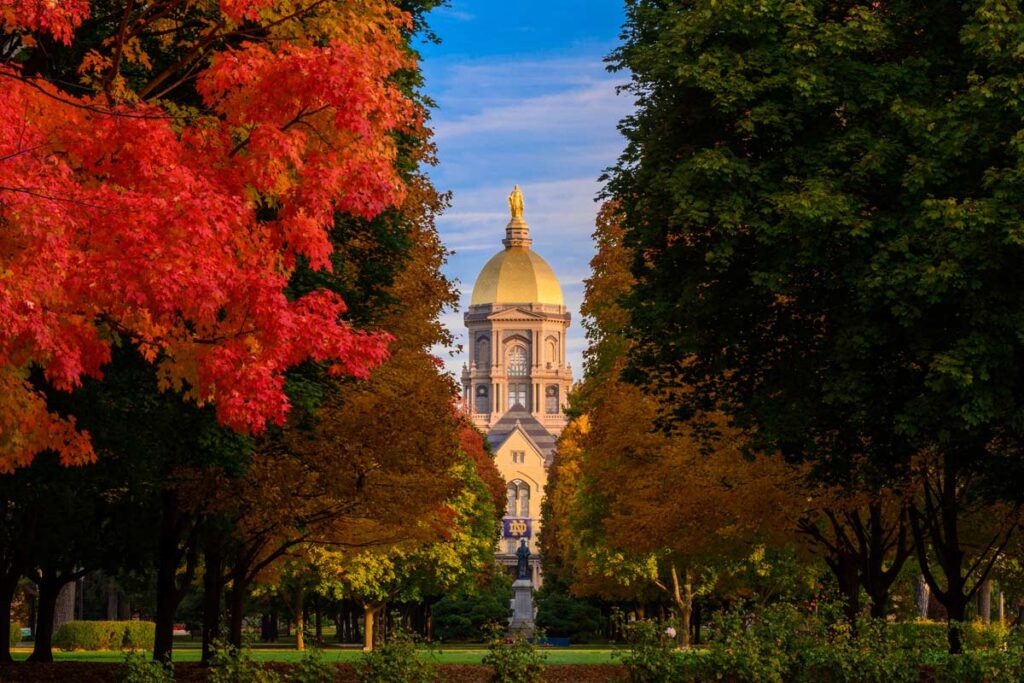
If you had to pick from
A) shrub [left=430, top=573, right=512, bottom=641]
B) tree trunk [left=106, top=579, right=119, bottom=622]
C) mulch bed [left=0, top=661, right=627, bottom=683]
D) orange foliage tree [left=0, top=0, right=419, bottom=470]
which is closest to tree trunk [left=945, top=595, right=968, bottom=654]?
mulch bed [left=0, top=661, right=627, bottom=683]

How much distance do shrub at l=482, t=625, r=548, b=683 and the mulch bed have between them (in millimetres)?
4222

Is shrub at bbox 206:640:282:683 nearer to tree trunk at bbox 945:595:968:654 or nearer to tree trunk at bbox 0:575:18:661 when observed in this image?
tree trunk at bbox 945:595:968:654

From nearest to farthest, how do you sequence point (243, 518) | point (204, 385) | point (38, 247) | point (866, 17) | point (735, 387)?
point (38, 247) < point (204, 385) < point (866, 17) < point (735, 387) < point (243, 518)

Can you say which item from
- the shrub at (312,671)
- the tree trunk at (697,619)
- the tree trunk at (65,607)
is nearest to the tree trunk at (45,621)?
the tree trunk at (65,607)

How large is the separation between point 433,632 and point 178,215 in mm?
75627

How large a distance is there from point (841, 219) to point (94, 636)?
41109mm

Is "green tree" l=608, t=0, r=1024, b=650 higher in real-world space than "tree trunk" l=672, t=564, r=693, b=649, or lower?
higher

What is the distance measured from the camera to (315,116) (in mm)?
16344

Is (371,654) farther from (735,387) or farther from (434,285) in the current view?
(434,285)

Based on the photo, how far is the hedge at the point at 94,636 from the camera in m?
54.6

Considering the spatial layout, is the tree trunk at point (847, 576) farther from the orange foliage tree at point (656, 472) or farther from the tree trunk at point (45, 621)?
the tree trunk at point (45, 621)

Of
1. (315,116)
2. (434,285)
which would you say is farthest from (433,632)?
(315,116)

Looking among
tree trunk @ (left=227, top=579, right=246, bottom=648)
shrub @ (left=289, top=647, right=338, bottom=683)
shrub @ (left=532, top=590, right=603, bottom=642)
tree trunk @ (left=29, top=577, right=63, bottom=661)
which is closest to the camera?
shrub @ (left=289, top=647, right=338, bottom=683)

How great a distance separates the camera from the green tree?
19.5 m
